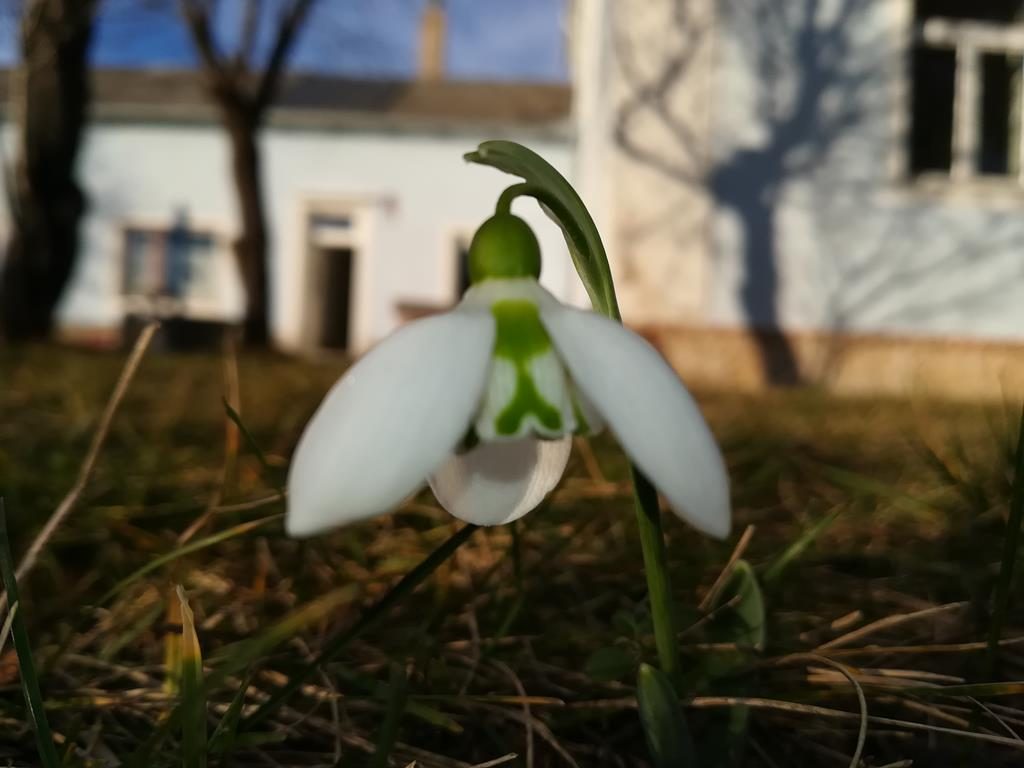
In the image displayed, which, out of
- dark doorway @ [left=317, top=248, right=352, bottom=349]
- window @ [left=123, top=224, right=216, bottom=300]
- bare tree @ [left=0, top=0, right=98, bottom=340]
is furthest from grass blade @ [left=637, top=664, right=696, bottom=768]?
window @ [left=123, top=224, right=216, bottom=300]

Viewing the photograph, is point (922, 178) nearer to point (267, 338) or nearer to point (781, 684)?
point (781, 684)

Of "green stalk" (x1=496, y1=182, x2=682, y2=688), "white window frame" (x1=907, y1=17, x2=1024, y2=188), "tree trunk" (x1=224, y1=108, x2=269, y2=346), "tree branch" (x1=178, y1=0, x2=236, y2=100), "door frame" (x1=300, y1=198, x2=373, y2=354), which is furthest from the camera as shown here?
"door frame" (x1=300, y1=198, x2=373, y2=354)

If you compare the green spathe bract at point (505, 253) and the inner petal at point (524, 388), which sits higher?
the green spathe bract at point (505, 253)

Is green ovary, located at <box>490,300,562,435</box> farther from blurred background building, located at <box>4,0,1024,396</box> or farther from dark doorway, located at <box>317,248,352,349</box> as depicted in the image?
dark doorway, located at <box>317,248,352,349</box>

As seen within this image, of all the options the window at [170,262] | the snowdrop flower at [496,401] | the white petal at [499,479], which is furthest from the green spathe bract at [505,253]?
the window at [170,262]

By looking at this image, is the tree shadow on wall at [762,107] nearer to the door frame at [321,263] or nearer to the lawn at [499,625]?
the lawn at [499,625]
